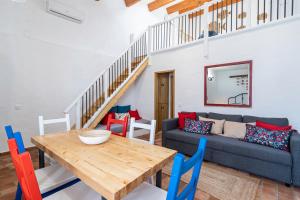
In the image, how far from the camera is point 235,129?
292cm

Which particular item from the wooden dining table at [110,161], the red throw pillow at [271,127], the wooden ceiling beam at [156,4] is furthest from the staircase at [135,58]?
the wooden dining table at [110,161]

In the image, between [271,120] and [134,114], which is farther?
[134,114]

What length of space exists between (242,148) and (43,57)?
4.43 meters

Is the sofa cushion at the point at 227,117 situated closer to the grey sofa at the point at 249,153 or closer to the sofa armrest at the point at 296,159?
the grey sofa at the point at 249,153

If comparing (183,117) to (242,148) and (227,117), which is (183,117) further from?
(242,148)

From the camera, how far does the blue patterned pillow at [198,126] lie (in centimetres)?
314

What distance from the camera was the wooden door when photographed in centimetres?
506

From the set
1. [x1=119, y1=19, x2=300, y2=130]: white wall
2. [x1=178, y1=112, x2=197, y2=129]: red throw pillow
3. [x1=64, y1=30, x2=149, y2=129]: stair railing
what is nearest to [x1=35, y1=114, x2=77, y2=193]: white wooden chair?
[x1=64, y1=30, x2=149, y2=129]: stair railing

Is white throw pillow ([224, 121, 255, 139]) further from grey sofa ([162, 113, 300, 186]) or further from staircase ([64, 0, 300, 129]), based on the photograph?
staircase ([64, 0, 300, 129])

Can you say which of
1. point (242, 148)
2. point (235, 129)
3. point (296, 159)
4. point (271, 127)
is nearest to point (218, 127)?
point (235, 129)

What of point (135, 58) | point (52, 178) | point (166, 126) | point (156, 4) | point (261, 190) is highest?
Result: point (156, 4)

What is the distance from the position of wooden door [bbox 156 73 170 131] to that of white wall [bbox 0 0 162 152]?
69.3 inches

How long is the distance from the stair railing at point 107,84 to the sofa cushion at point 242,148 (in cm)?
211

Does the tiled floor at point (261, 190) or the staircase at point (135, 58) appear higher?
the staircase at point (135, 58)
